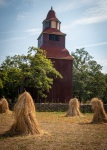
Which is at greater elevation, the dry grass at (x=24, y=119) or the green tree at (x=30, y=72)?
the green tree at (x=30, y=72)

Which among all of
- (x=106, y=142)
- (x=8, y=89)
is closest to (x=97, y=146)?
(x=106, y=142)

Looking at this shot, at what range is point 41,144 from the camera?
10.1 m

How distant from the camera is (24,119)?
40.4 feet

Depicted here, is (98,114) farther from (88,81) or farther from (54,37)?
(88,81)

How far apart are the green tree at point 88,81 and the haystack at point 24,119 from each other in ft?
137

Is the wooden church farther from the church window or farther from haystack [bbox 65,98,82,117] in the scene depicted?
haystack [bbox 65,98,82,117]

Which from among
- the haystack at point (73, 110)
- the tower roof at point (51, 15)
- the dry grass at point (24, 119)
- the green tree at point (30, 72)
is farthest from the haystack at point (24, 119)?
the tower roof at point (51, 15)

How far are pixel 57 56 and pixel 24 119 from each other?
29.0 metres

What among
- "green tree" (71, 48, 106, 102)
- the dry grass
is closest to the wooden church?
"green tree" (71, 48, 106, 102)

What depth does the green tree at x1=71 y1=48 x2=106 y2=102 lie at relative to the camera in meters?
54.4

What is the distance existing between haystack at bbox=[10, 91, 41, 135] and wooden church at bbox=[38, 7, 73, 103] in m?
26.4

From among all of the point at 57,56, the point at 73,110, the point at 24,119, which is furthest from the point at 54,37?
the point at 24,119

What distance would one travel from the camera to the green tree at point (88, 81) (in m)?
54.4

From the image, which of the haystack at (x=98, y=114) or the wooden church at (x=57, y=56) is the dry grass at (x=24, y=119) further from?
the wooden church at (x=57, y=56)
